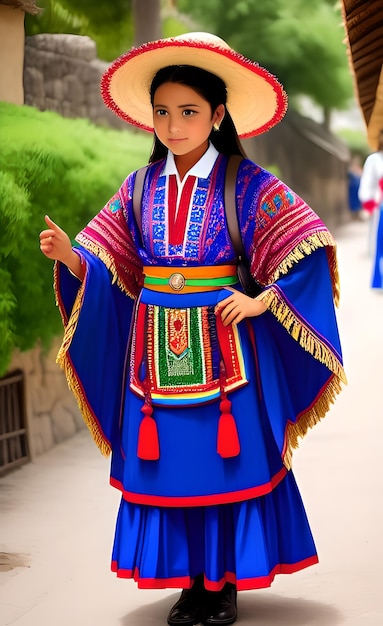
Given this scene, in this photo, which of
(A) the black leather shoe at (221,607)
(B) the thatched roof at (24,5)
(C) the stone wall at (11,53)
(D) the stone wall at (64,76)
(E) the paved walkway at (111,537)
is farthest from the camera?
(D) the stone wall at (64,76)

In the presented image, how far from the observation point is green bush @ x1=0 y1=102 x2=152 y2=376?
5.21m

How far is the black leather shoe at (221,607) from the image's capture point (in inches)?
143

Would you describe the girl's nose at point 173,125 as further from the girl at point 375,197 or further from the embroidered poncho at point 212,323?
the girl at point 375,197


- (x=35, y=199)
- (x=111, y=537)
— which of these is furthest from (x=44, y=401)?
(x=111, y=537)

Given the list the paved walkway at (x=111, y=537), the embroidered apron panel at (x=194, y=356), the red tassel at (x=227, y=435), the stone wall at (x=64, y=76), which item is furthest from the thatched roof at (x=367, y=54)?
the stone wall at (x=64, y=76)

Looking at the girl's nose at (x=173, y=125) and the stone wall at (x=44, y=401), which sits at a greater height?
the girl's nose at (x=173, y=125)

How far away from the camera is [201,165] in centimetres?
354

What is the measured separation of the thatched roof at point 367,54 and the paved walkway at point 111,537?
165cm

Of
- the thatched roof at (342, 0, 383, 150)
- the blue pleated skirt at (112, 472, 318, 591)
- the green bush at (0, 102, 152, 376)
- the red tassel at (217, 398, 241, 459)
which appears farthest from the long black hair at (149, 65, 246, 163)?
the green bush at (0, 102, 152, 376)

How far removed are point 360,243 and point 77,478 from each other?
13.7 meters

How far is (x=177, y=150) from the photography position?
3.50 meters

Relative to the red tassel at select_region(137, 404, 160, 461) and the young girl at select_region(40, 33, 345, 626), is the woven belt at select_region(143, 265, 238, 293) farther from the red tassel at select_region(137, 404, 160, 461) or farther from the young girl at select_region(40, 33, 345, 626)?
the red tassel at select_region(137, 404, 160, 461)

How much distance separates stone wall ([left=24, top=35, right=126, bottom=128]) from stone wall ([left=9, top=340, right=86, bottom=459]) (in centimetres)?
175

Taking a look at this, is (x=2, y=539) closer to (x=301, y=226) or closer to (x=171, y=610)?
(x=171, y=610)
